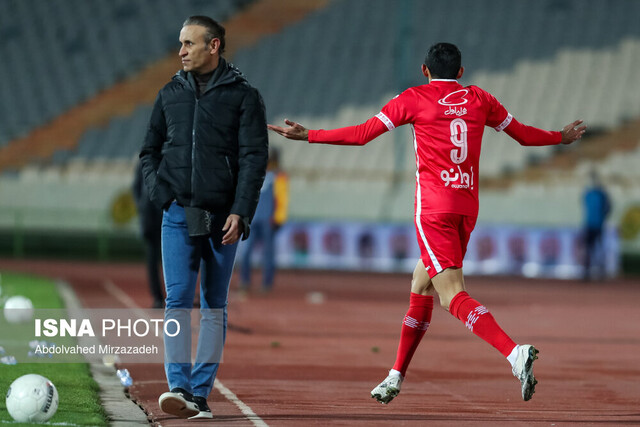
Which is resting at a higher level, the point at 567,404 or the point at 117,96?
the point at 117,96

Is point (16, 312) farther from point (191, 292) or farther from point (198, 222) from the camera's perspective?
point (198, 222)

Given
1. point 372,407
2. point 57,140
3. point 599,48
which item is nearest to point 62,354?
point 372,407

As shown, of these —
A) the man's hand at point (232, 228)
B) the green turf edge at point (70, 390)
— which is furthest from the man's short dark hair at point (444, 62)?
the green turf edge at point (70, 390)

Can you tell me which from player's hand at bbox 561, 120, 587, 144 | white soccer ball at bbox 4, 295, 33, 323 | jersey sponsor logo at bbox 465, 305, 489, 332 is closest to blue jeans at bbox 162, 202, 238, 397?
jersey sponsor logo at bbox 465, 305, 489, 332

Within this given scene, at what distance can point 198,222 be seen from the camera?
6.25 meters

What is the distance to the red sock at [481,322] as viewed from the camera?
6.29 meters

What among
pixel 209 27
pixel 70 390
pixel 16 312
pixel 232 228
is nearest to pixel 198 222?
pixel 232 228

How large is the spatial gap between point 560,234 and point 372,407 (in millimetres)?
20047

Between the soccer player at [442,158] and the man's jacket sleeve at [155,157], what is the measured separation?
65 centimetres

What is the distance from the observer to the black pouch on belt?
6.23 meters

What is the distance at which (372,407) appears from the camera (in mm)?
7023

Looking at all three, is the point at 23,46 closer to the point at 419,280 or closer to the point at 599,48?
the point at 599,48

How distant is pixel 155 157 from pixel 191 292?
2.57 ft

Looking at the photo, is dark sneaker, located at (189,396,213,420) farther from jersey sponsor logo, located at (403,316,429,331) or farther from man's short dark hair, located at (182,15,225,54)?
man's short dark hair, located at (182,15,225,54)
